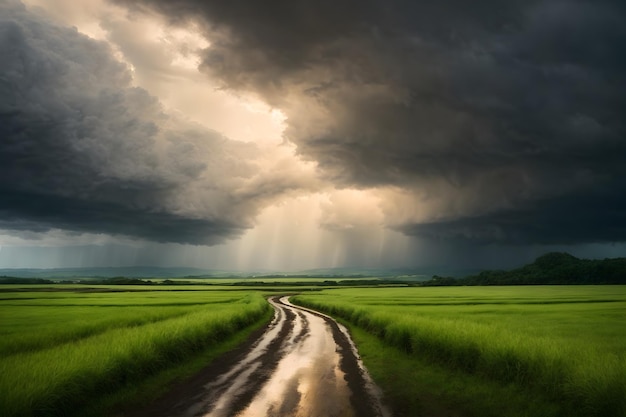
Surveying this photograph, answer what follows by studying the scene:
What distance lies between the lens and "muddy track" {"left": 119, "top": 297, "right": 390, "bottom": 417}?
11.8 meters

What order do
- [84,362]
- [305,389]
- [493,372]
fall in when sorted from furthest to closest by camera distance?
[493,372]
[305,389]
[84,362]

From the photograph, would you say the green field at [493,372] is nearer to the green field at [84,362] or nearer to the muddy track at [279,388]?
the muddy track at [279,388]

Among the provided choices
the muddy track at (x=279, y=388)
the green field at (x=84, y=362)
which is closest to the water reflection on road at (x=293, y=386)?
the muddy track at (x=279, y=388)

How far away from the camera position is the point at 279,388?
1429cm

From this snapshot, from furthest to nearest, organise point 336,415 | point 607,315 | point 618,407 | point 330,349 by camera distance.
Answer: point 607,315
point 330,349
point 336,415
point 618,407

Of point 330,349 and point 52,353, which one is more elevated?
point 52,353

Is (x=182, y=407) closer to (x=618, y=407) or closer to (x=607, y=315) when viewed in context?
(x=618, y=407)

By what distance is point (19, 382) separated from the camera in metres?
11.1

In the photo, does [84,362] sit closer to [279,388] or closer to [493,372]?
[279,388]

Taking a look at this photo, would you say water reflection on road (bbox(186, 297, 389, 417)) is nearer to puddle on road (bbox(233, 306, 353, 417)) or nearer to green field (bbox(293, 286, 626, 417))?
puddle on road (bbox(233, 306, 353, 417))

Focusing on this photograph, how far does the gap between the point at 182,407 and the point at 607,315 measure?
42.3 meters

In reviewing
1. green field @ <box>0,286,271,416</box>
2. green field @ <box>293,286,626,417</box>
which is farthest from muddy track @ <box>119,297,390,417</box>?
green field @ <box>0,286,271,416</box>

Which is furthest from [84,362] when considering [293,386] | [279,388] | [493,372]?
[493,372]

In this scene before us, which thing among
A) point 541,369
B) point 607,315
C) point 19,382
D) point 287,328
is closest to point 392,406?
point 541,369
